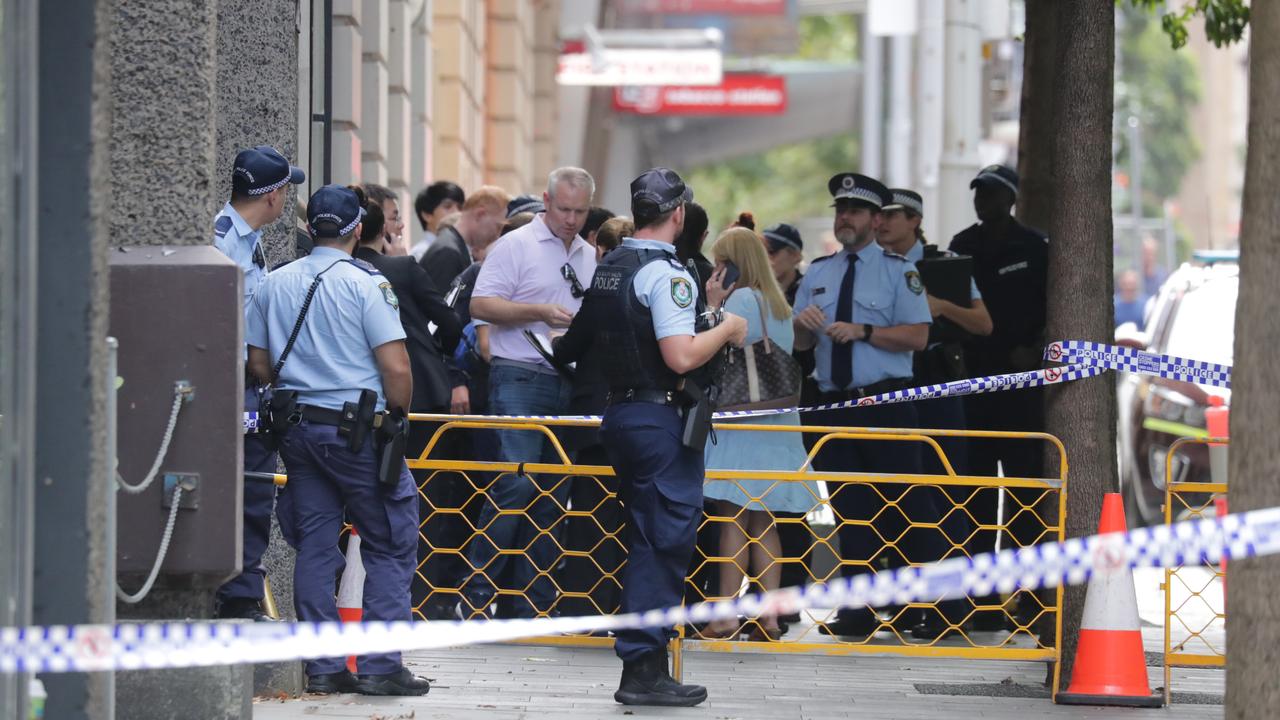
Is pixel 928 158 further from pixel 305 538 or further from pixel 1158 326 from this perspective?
pixel 305 538

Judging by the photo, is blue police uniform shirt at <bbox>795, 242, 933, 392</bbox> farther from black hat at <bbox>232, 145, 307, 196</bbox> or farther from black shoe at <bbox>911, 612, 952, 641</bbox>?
black hat at <bbox>232, 145, 307, 196</bbox>

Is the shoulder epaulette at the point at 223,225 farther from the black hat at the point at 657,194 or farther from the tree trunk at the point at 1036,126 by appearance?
the tree trunk at the point at 1036,126

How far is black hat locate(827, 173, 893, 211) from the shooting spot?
9.79 meters

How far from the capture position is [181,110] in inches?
245


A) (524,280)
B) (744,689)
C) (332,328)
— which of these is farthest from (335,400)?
(524,280)

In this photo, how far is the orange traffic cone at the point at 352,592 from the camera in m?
8.00

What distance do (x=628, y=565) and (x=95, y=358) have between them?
2724 millimetres

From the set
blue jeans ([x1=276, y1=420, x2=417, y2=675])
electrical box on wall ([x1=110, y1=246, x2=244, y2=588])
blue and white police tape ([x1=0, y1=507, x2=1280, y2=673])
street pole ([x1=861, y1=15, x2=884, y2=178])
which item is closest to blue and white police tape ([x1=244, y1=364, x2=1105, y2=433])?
blue jeans ([x1=276, y1=420, x2=417, y2=675])

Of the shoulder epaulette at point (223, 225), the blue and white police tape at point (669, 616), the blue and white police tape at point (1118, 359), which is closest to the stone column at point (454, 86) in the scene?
→ the blue and white police tape at point (1118, 359)

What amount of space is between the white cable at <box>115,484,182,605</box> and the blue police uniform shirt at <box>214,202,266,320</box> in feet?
4.82

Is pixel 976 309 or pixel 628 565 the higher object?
pixel 976 309

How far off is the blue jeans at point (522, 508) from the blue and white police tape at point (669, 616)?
11.4 feet

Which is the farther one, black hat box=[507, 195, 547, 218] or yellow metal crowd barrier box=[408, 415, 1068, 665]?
black hat box=[507, 195, 547, 218]

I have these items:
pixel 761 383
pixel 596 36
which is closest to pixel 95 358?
pixel 761 383
